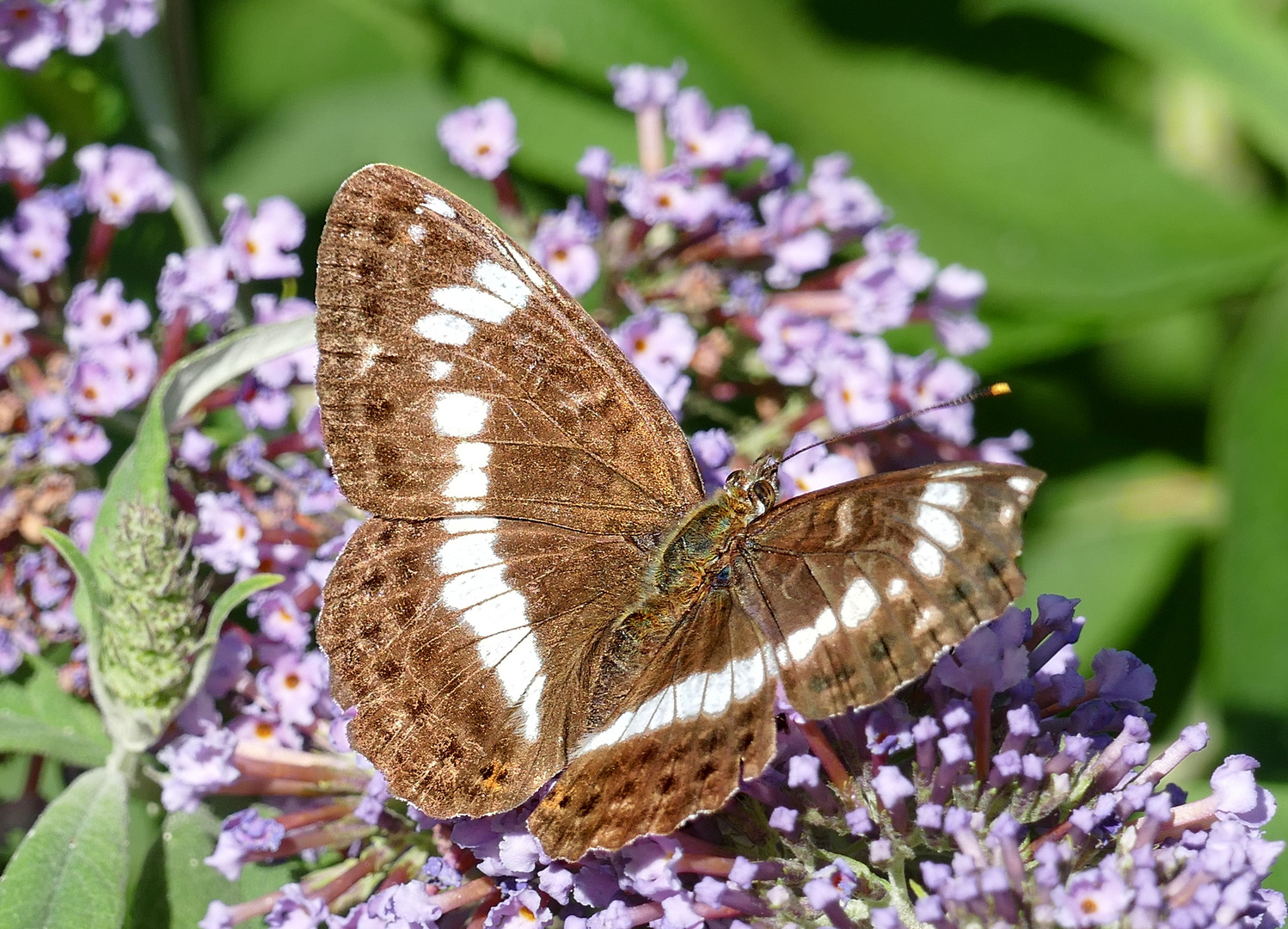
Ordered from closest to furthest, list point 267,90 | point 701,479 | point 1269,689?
point 701,479
point 1269,689
point 267,90

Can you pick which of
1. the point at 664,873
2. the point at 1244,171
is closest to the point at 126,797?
the point at 664,873

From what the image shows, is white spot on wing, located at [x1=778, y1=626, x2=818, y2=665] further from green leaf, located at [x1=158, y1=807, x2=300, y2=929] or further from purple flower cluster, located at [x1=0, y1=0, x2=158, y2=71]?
purple flower cluster, located at [x1=0, y1=0, x2=158, y2=71]

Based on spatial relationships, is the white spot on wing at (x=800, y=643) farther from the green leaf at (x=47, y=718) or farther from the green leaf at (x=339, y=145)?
the green leaf at (x=339, y=145)

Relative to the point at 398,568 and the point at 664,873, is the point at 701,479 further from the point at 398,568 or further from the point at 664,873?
the point at 664,873

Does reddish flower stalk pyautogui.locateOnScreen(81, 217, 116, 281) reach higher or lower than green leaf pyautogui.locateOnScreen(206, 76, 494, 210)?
lower

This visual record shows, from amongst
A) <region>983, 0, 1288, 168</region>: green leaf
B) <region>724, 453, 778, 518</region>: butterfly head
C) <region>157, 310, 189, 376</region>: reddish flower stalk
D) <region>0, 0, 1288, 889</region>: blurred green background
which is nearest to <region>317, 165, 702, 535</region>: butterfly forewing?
<region>724, 453, 778, 518</region>: butterfly head

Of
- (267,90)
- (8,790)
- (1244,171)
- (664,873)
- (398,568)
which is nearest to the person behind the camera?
(664,873)

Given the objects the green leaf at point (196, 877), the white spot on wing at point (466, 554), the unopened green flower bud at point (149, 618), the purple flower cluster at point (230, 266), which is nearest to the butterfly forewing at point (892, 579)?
the white spot on wing at point (466, 554)

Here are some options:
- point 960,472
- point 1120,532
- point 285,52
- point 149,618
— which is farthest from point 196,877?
point 1120,532
